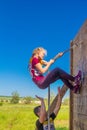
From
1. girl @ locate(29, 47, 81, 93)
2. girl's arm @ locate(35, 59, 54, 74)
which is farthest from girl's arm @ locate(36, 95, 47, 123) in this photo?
girl's arm @ locate(35, 59, 54, 74)

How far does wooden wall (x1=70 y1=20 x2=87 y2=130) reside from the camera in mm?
5981

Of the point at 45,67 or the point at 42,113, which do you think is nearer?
the point at 45,67

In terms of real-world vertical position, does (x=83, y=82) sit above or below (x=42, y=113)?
above

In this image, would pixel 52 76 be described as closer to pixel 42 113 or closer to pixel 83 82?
pixel 83 82

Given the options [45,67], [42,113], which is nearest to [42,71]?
[45,67]

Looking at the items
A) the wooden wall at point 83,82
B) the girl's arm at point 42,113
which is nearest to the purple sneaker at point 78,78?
the wooden wall at point 83,82

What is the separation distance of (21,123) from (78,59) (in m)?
12.9

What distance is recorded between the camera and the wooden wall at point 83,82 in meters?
5.98

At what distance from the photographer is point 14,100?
41.4 metres

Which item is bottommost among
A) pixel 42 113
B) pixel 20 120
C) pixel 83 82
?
pixel 42 113

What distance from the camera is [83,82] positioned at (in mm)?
5977

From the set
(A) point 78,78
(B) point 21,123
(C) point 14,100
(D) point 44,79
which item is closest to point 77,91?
(A) point 78,78

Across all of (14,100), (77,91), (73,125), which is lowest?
(73,125)

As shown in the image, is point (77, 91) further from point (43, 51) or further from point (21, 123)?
point (21, 123)
